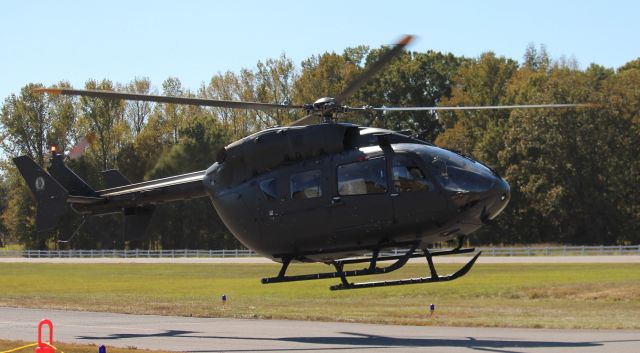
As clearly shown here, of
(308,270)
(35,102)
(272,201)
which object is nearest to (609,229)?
(308,270)

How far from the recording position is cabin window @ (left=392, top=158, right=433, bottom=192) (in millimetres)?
18391

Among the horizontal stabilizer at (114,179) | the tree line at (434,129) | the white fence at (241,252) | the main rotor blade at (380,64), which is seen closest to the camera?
the main rotor blade at (380,64)

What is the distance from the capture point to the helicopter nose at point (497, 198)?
59.9 ft

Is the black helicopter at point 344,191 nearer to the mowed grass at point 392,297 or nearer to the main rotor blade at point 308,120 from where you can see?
the main rotor blade at point 308,120

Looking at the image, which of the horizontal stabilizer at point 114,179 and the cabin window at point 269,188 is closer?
the cabin window at point 269,188

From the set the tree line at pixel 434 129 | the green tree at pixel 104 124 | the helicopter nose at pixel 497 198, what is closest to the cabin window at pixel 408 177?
the helicopter nose at pixel 497 198

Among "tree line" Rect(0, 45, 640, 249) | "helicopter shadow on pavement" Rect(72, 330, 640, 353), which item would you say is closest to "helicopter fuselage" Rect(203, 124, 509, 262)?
"helicopter shadow on pavement" Rect(72, 330, 640, 353)

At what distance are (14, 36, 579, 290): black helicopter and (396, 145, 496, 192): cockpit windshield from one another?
2 cm

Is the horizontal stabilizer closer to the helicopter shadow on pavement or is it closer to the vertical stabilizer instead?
the vertical stabilizer

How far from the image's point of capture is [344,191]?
1917 centimetres

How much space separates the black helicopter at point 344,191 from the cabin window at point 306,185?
2 centimetres

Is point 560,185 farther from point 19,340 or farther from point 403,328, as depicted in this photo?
point 19,340

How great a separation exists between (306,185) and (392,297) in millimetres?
16699

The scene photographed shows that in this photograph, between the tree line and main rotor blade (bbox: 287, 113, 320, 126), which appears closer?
main rotor blade (bbox: 287, 113, 320, 126)
